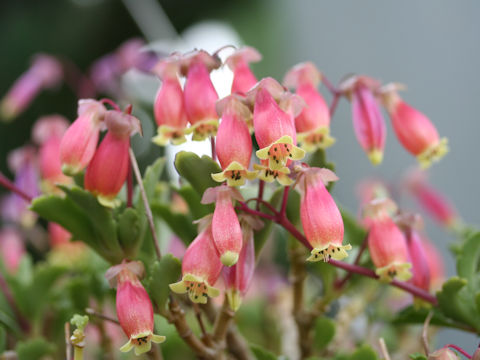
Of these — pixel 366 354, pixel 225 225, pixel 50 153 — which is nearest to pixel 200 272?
pixel 225 225

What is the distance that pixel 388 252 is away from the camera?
0.35m

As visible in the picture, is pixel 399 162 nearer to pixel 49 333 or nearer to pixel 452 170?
pixel 452 170

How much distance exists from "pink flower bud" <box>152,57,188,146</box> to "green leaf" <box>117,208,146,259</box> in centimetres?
5

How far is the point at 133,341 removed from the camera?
1.03 ft

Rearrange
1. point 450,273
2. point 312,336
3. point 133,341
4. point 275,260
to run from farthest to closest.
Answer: point 450,273 → point 275,260 → point 312,336 → point 133,341

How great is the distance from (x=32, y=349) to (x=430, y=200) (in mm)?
642

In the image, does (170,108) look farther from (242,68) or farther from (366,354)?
(366,354)

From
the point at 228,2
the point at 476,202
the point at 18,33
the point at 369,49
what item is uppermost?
the point at 18,33

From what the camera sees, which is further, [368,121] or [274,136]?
[368,121]

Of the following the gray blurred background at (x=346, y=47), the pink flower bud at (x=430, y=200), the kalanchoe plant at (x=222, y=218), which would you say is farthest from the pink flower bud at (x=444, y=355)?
the gray blurred background at (x=346, y=47)

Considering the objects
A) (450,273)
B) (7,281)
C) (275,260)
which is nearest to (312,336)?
(7,281)

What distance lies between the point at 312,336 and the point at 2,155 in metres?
1.82

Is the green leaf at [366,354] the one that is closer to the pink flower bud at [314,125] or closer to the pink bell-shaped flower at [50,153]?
the pink flower bud at [314,125]

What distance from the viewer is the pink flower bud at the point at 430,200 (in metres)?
0.82
